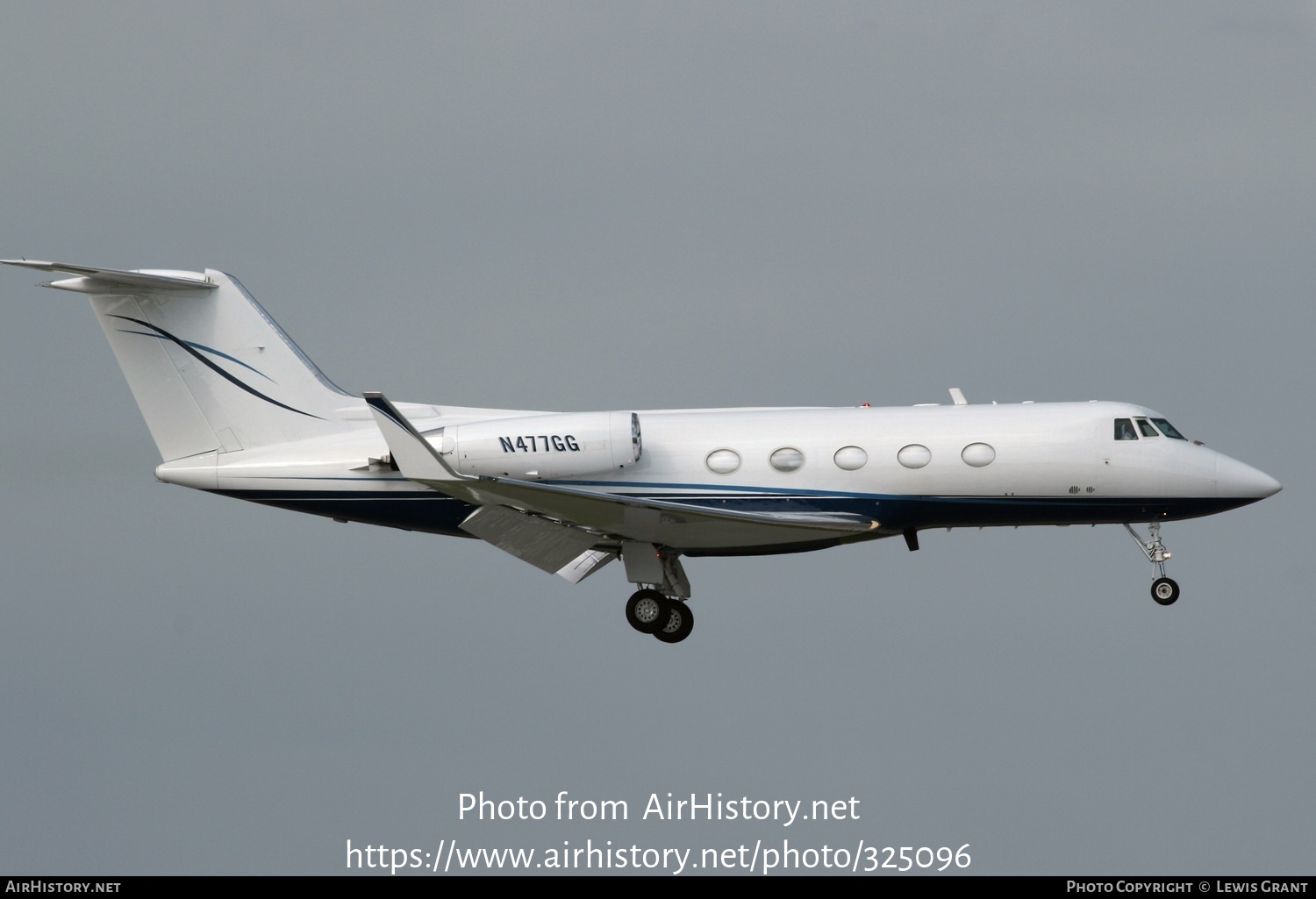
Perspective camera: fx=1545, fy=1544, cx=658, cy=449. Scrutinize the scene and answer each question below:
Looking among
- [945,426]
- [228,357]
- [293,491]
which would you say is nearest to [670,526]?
[945,426]

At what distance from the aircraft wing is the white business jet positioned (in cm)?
4

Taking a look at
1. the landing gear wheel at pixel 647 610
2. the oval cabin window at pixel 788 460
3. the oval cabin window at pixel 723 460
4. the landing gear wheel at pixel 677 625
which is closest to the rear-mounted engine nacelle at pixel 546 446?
the oval cabin window at pixel 723 460

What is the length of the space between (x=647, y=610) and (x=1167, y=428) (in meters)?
7.97

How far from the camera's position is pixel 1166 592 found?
22.4 m

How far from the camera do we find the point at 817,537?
71.6 ft

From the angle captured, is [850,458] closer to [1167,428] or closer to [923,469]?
[923,469]

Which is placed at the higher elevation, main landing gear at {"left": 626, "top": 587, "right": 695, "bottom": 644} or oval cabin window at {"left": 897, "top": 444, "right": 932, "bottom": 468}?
oval cabin window at {"left": 897, "top": 444, "right": 932, "bottom": 468}

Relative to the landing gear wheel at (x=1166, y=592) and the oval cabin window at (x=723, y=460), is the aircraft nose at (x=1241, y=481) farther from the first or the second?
the oval cabin window at (x=723, y=460)

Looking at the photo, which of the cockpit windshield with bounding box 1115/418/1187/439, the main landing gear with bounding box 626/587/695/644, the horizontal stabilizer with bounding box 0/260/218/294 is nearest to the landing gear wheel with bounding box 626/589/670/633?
the main landing gear with bounding box 626/587/695/644

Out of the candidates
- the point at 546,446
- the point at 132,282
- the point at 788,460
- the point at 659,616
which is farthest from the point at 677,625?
the point at 132,282

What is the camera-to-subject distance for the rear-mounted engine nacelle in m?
21.5

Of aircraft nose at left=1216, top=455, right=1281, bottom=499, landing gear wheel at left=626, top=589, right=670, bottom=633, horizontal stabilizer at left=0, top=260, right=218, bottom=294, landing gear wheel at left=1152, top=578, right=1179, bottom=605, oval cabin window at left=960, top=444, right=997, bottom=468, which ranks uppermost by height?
horizontal stabilizer at left=0, top=260, right=218, bottom=294

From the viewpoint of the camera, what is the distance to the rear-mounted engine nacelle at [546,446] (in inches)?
846

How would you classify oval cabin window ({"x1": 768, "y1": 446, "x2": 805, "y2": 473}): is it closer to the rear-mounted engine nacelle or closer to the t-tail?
the rear-mounted engine nacelle
